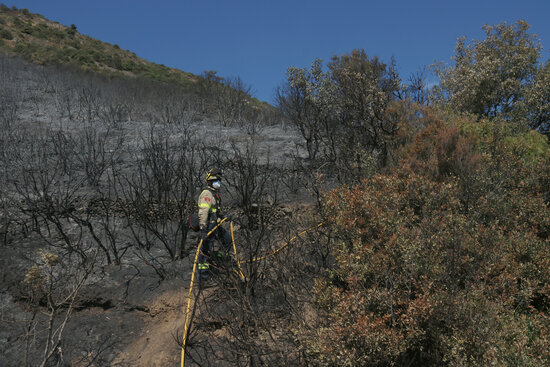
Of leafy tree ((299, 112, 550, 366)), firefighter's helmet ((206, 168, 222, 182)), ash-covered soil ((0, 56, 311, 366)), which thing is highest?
firefighter's helmet ((206, 168, 222, 182))

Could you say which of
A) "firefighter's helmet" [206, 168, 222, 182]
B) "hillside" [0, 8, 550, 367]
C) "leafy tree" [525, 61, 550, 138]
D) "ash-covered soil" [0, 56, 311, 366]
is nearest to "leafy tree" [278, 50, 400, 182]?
"hillside" [0, 8, 550, 367]

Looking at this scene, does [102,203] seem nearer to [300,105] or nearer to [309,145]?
[309,145]

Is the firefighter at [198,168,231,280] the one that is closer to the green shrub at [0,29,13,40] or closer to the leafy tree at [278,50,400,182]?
the leafy tree at [278,50,400,182]

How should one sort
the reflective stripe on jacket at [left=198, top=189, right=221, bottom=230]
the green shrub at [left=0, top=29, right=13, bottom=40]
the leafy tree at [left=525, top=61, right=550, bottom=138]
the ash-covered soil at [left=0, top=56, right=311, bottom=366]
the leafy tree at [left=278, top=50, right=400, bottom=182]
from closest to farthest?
the ash-covered soil at [left=0, top=56, right=311, bottom=366]
the reflective stripe on jacket at [left=198, top=189, right=221, bottom=230]
the leafy tree at [left=278, top=50, right=400, bottom=182]
the leafy tree at [left=525, top=61, right=550, bottom=138]
the green shrub at [left=0, top=29, right=13, bottom=40]

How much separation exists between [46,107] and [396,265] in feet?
52.2

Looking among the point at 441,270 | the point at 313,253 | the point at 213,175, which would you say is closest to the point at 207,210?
the point at 213,175

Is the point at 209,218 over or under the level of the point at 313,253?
over

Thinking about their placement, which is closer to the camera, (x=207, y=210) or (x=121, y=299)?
(x=207, y=210)

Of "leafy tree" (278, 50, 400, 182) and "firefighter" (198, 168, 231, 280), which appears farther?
"leafy tree" (278, 50, 400, 182)

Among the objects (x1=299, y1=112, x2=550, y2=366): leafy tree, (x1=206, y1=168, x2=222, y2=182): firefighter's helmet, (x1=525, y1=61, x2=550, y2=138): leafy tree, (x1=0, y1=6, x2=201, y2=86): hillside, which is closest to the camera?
(x1=299, y1=112, x2=550, y2=366): leafy tree

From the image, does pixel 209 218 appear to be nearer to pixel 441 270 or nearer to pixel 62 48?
pixel 441 270

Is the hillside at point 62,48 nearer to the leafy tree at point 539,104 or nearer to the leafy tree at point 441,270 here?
the leafy tree at point 539,104

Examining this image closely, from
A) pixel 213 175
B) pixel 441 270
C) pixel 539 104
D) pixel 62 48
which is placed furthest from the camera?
pixel 62 48

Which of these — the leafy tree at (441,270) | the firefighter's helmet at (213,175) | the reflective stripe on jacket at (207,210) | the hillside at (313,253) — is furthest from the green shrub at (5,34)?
the leafy tree at (441,270)
